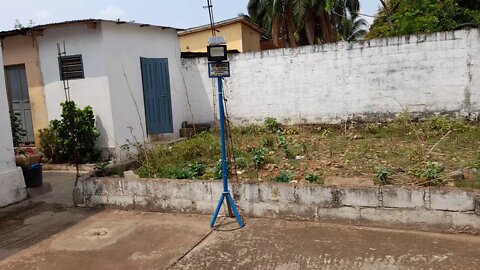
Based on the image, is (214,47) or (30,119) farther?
(30,119)

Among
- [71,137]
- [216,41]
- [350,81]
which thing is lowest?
[71,137]

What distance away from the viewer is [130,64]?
870cm

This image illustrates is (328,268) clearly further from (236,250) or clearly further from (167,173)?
(167,173)

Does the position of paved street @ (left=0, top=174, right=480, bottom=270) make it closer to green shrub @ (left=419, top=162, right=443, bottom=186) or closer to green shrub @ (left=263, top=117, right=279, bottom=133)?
green shrub @ (left=419, top=162, right=443, bottom=186)

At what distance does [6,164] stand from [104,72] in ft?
9.41

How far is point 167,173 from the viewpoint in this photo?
554cm

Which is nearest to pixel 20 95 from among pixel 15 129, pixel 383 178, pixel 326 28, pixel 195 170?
pixel 15 129

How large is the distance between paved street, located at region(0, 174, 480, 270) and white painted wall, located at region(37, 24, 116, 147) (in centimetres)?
355

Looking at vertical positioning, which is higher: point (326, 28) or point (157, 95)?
point (326, 28)

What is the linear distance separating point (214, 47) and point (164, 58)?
5625 mm

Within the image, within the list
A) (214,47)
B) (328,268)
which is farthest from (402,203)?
(214,47)

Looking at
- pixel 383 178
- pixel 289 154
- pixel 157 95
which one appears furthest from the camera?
pixel 157 95

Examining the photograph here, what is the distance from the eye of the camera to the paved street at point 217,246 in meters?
3.57

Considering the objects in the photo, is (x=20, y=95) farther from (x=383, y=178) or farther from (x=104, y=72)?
(x=383, y=178)
